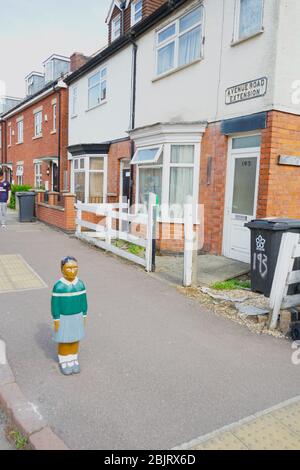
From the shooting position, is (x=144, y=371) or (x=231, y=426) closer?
(x=231, y=426)

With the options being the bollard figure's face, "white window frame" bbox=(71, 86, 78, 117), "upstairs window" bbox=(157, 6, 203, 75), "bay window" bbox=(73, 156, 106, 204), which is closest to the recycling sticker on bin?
the bollard figure's face

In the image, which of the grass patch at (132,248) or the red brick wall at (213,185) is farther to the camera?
the grass patch at (132,248)

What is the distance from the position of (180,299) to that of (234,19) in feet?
19.8

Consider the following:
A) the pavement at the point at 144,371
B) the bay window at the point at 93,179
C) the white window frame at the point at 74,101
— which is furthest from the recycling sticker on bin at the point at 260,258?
the white window frame at the point at 74,101

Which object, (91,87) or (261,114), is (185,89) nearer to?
(261,114)

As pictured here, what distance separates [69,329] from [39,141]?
1957 centimetres

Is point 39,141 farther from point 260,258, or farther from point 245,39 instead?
point 260,258

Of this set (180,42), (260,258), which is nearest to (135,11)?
(180,42)

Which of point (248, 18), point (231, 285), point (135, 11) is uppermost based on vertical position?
point (135, 11)

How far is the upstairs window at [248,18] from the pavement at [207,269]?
4.63m

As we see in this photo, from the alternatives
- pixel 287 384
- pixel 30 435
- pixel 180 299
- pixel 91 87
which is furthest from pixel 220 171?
pixel 91 87

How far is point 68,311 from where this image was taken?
3.43 m

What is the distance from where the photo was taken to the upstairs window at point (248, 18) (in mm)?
7434

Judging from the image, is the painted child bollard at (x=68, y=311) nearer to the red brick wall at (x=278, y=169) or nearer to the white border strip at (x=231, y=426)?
the white border strip at (x=231, y=426)
